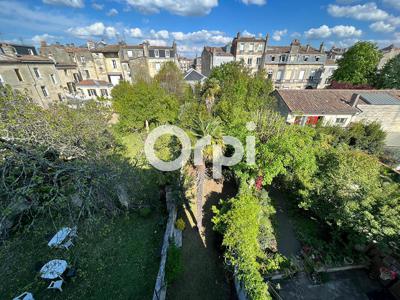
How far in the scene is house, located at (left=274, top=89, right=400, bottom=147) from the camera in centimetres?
2003

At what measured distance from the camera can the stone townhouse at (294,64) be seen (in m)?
36.3

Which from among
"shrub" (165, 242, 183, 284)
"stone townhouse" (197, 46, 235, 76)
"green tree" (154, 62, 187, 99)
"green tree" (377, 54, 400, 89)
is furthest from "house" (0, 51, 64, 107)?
"green tree" (377, 54, 400, 89)

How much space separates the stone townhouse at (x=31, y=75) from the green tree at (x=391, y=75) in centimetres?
4801

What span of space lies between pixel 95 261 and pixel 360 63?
4454cm

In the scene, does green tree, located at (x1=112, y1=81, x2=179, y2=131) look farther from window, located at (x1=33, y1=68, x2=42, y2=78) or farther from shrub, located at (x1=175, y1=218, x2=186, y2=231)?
window, located at (x1=33, y1=68, x2=42, y2=78)

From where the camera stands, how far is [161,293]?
22.4 ft

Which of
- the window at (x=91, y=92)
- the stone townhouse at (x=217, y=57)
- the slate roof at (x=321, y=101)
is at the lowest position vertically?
the window at (x=91, y=92)

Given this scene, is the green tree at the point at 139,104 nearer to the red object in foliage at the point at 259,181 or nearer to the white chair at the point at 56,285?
the red object in foliage at the point at 259,181

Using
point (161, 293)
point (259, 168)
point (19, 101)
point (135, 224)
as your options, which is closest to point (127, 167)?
point (135, 224)

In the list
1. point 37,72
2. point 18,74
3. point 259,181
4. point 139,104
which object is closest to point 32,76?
point 37,72

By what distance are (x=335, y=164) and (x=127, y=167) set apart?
1099cm

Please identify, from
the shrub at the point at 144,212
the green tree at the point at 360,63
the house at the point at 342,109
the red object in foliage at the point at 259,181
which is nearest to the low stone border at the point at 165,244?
the shrub at the point at 144,212

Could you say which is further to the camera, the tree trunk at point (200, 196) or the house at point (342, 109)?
the house at point (342, 109)

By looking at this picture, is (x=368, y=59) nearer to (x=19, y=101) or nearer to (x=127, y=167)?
(x=127, y=167)
